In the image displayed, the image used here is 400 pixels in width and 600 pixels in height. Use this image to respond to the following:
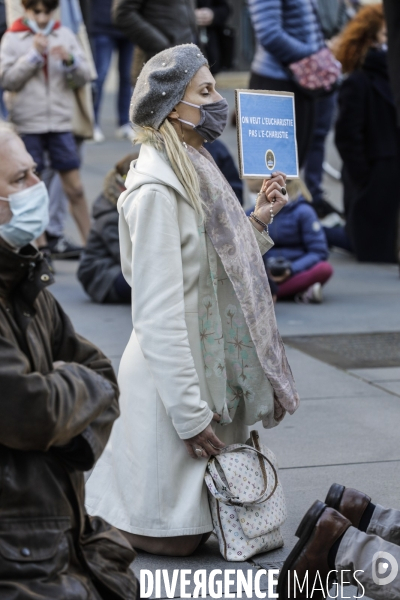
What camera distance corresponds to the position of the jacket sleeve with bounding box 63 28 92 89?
785 cm

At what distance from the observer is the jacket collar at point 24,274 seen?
7.73 feet

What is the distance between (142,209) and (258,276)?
1.53 ft

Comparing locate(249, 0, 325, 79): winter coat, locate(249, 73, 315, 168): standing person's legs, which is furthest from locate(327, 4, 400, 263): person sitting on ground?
locate(249, 0, 325, 79): winter coat

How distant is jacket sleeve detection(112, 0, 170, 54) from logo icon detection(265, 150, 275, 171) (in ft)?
15.8

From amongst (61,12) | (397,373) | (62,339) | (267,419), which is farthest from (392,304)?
(62,339)

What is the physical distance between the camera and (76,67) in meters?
7.85

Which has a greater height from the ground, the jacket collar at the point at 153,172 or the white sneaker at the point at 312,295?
the jacket collar at the point at 153,172

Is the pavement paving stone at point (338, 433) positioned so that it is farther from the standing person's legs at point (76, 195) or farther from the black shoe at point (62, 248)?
the black shoe at point (62, 248)

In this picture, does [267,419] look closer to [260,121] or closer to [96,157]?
[260,121]

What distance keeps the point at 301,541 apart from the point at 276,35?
229 inches

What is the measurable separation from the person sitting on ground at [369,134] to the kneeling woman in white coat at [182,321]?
208 inches

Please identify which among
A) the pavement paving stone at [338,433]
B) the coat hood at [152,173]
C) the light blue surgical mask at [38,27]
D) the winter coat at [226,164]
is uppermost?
the coat hood at [152,173]

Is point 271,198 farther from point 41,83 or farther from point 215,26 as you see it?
point 215,26

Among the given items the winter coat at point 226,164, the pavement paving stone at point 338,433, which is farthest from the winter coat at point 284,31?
the pavement paving stone at point 338,433
